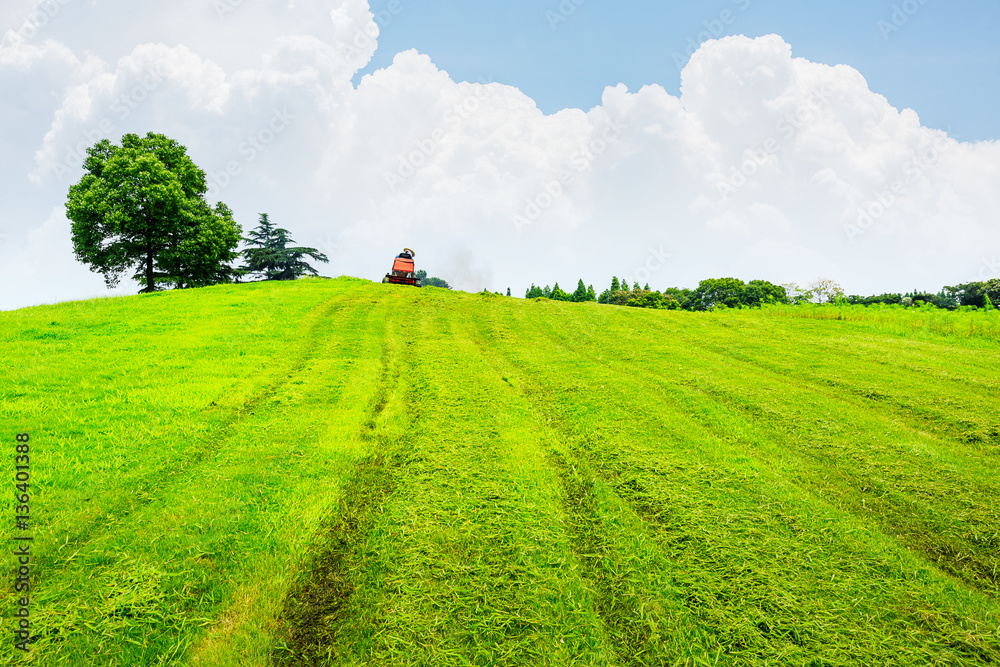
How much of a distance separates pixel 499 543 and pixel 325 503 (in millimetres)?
1991

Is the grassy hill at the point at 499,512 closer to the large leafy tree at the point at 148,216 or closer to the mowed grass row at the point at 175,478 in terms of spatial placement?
the mowed grass row at the point at 175,478

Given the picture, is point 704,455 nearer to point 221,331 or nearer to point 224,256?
point 221,331

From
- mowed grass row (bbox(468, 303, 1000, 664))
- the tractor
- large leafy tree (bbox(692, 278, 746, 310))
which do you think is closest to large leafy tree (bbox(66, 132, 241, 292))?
the tractor

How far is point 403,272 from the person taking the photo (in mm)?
26047

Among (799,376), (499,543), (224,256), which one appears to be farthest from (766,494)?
(224,256)

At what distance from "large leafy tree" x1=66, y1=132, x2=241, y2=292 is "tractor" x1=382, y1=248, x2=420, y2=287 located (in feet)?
45.3

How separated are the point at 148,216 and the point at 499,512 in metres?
33.4

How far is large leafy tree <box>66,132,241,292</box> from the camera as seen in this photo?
25969 millimetres

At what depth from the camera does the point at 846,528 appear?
14.3ft

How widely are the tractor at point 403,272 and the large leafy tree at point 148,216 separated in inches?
544

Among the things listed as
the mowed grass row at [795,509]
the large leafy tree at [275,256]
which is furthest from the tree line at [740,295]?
the mowed grass row at [795,509]

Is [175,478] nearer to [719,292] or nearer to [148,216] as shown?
[148,216]

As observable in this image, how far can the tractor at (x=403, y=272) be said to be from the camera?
25625 mm

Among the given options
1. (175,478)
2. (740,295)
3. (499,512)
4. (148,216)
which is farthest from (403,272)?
(740,295)
